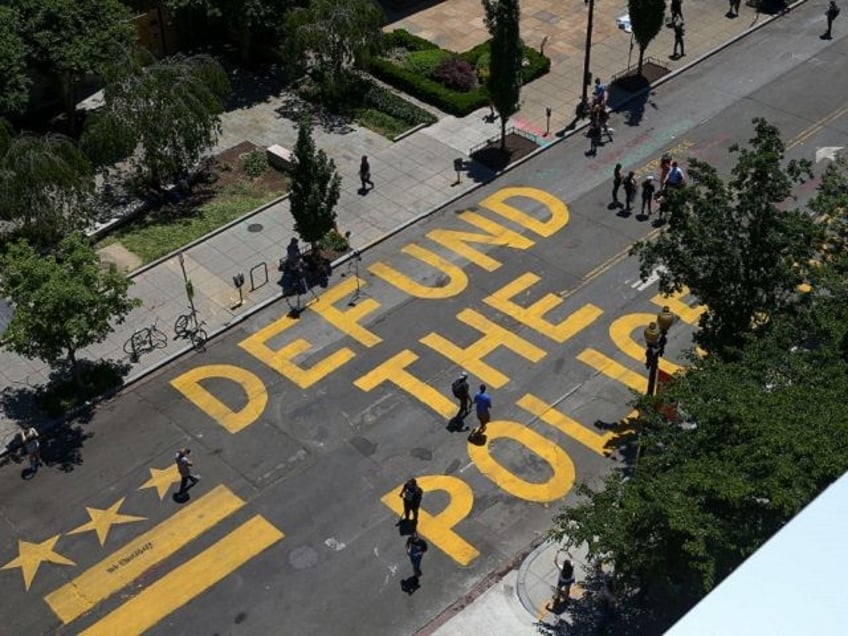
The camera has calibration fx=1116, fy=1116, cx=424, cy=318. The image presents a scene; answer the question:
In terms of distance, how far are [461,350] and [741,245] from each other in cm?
995

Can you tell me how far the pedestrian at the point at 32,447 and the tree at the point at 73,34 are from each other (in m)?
15.5

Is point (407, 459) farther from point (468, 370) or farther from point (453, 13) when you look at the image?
point (453, 13)

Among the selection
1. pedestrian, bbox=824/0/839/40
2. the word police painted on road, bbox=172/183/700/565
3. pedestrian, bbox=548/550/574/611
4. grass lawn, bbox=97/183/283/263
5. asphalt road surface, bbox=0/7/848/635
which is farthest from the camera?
pedestrian, bbox=824/0/839/40

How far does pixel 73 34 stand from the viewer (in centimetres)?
4100

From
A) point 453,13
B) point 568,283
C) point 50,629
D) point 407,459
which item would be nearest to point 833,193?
point 568,283

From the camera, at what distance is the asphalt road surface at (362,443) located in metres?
27.0

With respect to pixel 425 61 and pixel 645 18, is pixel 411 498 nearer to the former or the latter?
pixel 425 61

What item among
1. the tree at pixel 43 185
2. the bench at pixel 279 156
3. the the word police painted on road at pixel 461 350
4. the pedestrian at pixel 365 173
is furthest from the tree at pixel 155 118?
the the word police painted on road at pixel 461 350

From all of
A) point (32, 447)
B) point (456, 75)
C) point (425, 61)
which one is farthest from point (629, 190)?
point (32, 447)

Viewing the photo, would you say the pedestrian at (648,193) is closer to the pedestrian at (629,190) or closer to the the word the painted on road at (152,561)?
the pedestrian at (629,190)

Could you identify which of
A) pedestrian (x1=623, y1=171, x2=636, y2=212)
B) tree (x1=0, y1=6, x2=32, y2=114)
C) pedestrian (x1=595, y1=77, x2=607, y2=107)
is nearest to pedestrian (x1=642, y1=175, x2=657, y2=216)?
pedestrian (x1=623, y1=171, x2=636, y2=212)

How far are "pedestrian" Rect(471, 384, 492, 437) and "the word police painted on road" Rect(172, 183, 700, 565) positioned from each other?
0.40 m

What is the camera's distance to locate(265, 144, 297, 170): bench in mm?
41594

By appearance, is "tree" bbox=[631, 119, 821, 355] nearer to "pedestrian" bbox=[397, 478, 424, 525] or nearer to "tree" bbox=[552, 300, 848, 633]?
"tree" bbox=[552, 300, 848, 633]
